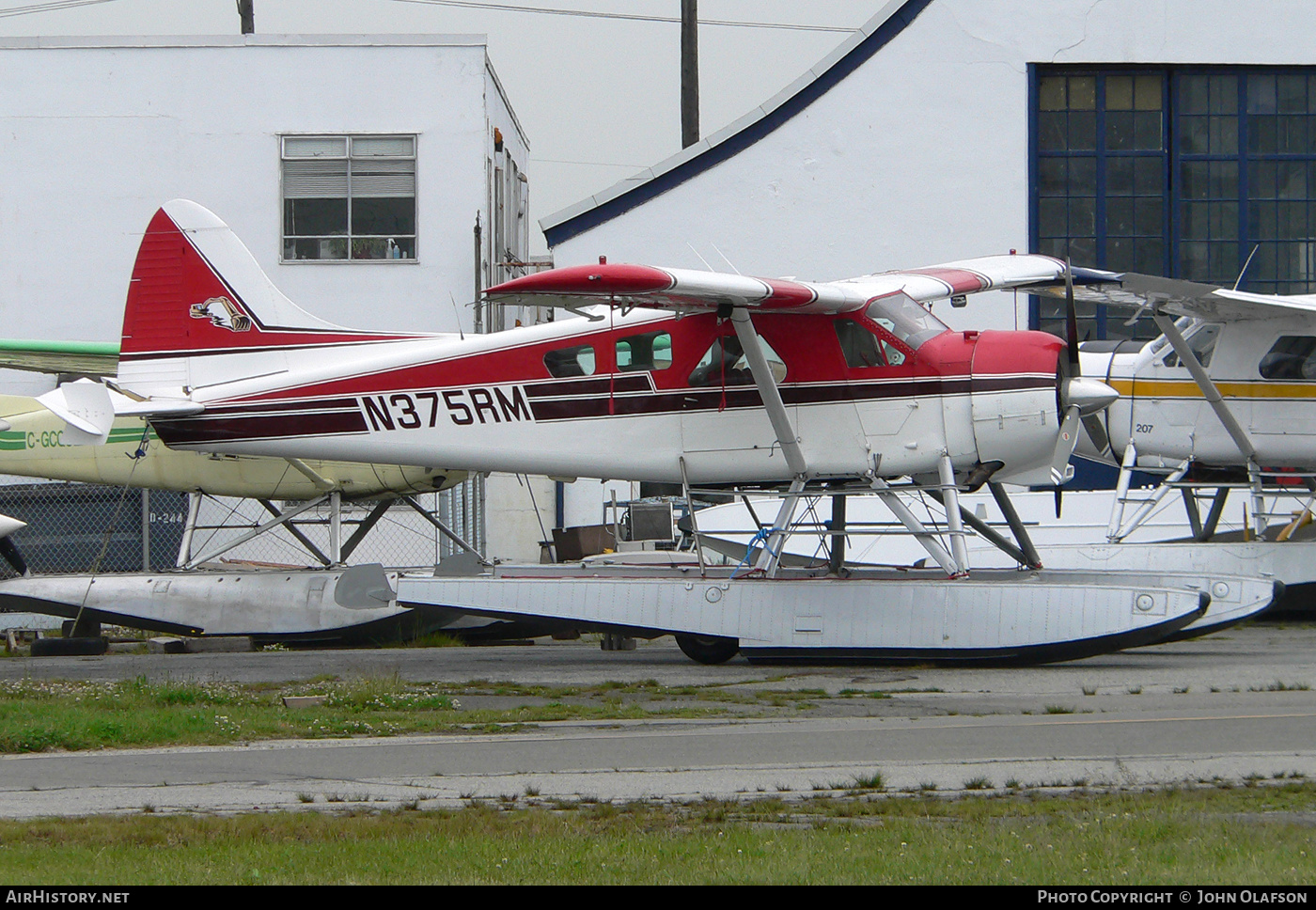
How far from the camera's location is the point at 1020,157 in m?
24.6

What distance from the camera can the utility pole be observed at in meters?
32.2

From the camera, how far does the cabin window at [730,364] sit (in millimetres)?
12938

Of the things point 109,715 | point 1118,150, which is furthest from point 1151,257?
point 109,715

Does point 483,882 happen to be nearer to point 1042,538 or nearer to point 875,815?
point 875,815

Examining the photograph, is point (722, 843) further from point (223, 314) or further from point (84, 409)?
point (223, 314)

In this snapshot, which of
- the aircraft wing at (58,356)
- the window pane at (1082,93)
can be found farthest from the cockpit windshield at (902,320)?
the window pane at (1082,93)

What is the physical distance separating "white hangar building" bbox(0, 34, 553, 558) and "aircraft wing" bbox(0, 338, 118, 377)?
740 centimetres

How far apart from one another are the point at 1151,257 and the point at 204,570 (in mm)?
16239

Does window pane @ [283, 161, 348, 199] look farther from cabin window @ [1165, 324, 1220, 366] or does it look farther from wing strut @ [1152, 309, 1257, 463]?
wing strut @ [1152, 309, 1257, 463]

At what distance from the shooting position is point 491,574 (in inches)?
530

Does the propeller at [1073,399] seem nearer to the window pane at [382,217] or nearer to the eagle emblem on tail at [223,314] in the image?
the eagle emblem on tail at [223,314]

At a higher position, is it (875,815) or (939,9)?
(939,9)

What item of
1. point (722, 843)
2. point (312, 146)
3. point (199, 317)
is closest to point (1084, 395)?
point (722, 843)

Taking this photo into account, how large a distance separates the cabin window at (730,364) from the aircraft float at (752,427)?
0.08 ft
